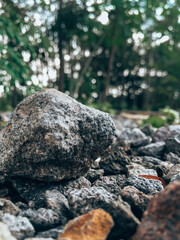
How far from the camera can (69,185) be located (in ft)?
8.09

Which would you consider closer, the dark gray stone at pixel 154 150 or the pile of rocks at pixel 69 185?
the pile of rocks at pixel 69 185

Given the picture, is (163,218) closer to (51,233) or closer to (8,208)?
(51,233)

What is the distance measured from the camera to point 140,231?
5.04 ft

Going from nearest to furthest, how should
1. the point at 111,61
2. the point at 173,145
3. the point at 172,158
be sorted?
the point at 172,158
the point at 173,145
the point at 111,61

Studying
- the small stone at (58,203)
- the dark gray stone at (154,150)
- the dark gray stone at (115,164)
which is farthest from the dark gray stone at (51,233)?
the dark gray stone at (154,150)

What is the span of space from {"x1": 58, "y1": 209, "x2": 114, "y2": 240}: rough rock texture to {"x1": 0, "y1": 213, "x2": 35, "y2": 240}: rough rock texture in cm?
22

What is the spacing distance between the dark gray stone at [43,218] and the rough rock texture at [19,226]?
0.09m

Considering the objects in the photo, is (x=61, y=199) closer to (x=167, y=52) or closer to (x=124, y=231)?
(x=124, y=231)

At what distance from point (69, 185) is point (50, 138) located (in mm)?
604

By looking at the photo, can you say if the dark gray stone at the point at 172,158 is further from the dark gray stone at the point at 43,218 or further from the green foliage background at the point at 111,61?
the green foliage background at the point at 111,61

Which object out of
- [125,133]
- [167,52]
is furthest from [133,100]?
[125,133]

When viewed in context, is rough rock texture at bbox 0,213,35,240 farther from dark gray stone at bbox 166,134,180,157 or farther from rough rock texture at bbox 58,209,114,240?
dark gray stone at bbox 166,134,180,157

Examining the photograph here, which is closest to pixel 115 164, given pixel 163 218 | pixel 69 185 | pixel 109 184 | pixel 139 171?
pixel 139 171

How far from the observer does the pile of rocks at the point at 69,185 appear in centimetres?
158
